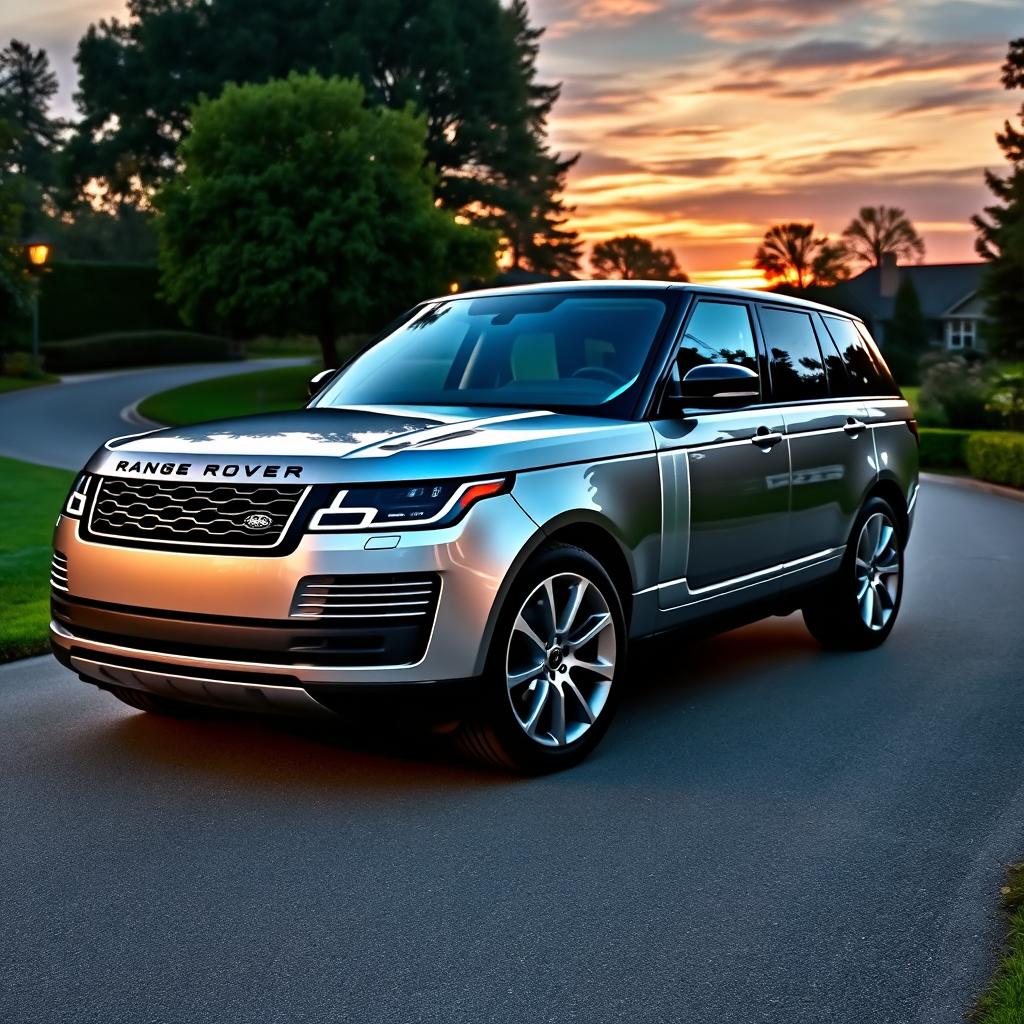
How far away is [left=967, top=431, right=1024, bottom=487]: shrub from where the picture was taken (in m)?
23.9

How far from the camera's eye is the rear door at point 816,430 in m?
7.68

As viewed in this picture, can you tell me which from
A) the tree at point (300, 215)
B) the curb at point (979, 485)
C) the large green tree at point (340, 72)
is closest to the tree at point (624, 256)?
the large green tree at point (340, 72)

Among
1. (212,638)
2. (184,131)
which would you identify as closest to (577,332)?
(212,638)

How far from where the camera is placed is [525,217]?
66375 millimetres

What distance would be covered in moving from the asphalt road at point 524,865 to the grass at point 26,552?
1.19 metres

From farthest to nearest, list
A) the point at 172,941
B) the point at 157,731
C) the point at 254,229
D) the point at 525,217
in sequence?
1. the point at 525,217
2. the point at 254,229
3. the point at 157,731
4. the point at 172,941

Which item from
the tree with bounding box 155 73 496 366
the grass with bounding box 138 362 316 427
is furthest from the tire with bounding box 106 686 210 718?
the tree with bounding box 155 73 496 366

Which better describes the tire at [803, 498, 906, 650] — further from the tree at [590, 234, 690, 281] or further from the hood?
the tree at [590, 234, 690, 281]

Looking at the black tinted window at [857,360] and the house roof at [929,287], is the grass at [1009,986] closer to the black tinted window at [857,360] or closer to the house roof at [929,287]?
the black tinted window at [857,360]

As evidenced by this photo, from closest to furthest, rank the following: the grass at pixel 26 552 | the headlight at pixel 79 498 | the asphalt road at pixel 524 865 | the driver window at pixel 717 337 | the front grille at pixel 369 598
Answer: the asphalt road at pixel 524 865, the front grille at pixel 369 598, the headlight at pixel 79 498, the driver window at pixel 717 337, the grass at pixel 26 552

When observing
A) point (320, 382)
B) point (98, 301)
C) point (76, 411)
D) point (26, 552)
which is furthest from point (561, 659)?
point (98, 301)

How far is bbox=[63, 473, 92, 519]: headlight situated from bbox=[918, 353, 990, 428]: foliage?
32754mm

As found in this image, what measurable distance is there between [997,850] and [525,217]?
207ft

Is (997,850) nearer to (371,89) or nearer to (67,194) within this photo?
(371,89)
